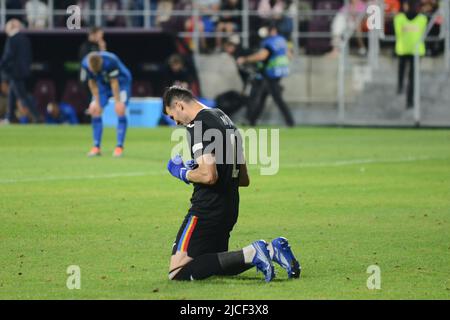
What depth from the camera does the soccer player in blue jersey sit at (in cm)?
2238

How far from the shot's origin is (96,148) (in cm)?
2278

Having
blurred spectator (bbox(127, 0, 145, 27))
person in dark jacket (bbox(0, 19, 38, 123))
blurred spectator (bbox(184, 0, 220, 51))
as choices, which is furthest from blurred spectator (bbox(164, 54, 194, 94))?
person in dark jacket (bbox(0, 19, 38, 123))

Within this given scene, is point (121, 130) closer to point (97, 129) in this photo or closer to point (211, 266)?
point (97, 129)

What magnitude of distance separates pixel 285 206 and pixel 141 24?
20788mm

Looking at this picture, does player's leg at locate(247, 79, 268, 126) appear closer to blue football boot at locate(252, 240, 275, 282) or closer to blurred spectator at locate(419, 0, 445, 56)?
blurred spectator at locate(419, 0, 445, 56)

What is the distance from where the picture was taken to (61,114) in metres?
33.7

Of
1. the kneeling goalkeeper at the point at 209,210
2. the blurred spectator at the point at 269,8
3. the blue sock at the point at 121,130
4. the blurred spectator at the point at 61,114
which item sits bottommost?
the blurred spectator at the point at 61,114

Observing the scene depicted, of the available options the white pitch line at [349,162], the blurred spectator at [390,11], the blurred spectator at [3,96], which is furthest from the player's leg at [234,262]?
the blurred spectator at [390,11]

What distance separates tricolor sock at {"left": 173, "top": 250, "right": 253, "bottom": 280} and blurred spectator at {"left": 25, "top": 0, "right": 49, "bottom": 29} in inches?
1003

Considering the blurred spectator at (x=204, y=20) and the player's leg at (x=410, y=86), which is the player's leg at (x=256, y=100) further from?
the player's leg at (x=410, y=86)

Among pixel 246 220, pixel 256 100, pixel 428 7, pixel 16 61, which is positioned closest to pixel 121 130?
pixel 246 220

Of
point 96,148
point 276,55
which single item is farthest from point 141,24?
point 96,148

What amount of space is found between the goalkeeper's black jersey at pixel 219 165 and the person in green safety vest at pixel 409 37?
2186 centimetres

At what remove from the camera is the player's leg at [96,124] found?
22469mm
